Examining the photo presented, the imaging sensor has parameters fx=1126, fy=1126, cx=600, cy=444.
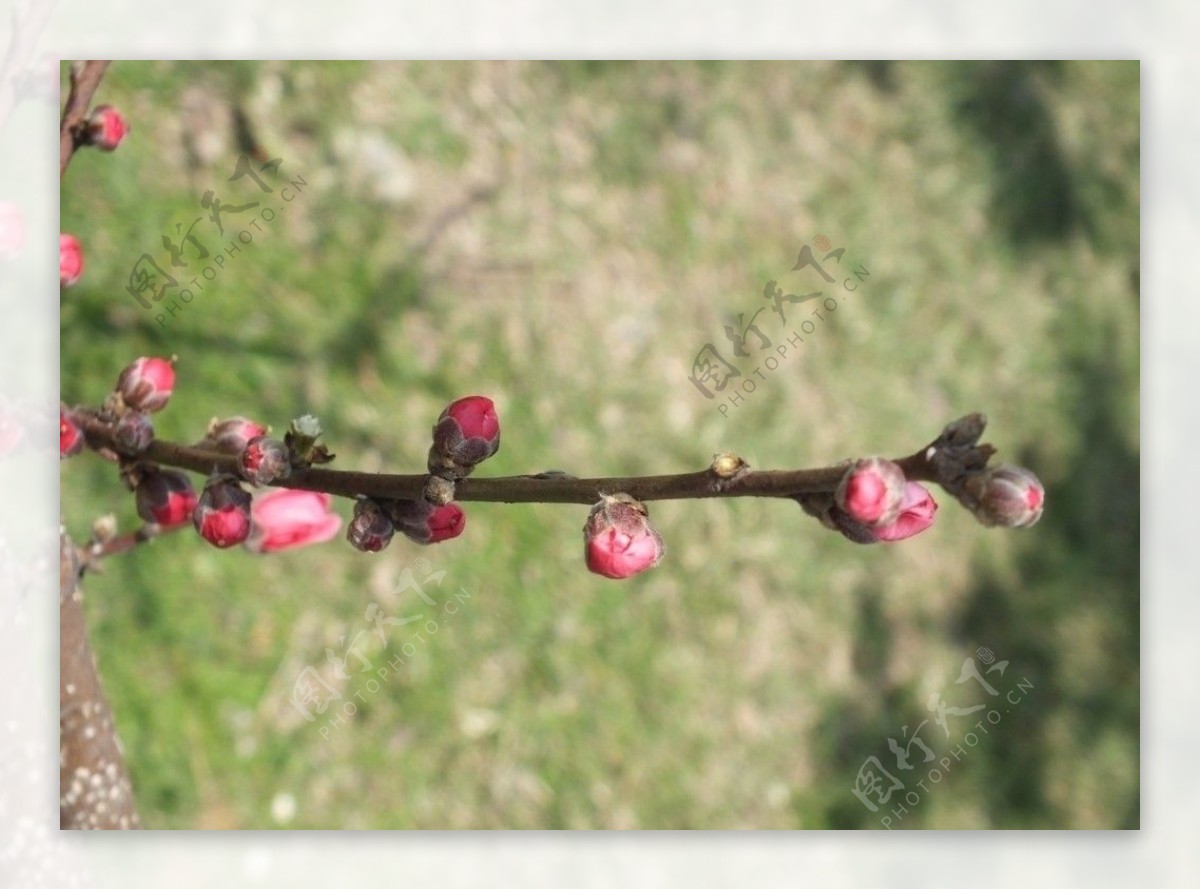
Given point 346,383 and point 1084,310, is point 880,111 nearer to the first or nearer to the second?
point 1084,310

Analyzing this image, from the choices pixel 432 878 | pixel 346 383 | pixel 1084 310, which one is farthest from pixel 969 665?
pixel 346 383

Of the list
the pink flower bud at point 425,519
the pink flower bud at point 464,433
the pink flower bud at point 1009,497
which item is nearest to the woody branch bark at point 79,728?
the pink flower bud at point 425,519

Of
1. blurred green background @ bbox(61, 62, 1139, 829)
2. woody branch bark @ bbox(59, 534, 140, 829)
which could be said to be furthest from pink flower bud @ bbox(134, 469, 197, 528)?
blurred green background @ bbox(61, 62, 1139, 829)

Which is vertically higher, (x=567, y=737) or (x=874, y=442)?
(x=874, y=442)

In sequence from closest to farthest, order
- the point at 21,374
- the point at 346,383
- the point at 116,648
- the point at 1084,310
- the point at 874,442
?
1. the point at 21,374
2. the point at 116,648
3. the point at 346,383
4. the point at 874,442
5. the point at 1084,310

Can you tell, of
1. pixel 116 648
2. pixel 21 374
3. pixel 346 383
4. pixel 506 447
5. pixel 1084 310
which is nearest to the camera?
pixel 21 374

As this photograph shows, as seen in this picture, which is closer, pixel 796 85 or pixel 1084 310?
pixel 796 85

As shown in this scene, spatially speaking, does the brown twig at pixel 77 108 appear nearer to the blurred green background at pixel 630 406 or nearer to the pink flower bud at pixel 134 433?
the pink flower bud at pixel 134 433
